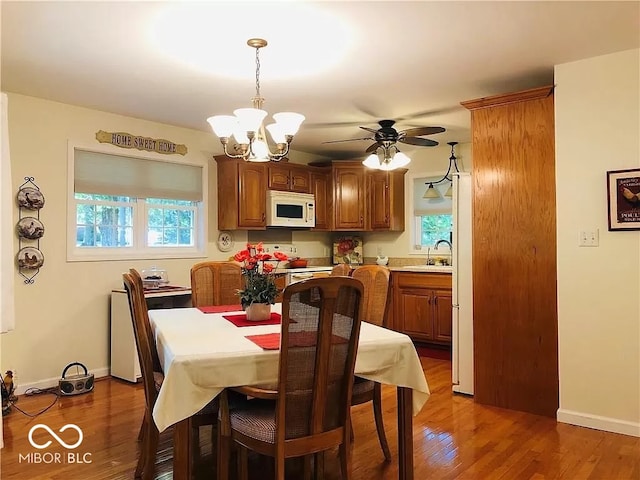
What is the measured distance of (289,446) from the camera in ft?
6.28

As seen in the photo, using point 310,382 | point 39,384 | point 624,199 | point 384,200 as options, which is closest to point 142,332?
point 310,382

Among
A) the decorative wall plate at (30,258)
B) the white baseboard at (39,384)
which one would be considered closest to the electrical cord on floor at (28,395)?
the white baseboard at (39,384)

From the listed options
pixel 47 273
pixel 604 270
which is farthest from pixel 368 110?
pixel 47 273

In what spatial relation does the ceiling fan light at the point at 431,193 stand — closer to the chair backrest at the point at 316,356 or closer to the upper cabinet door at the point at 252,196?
the upper cabinet door at the point at 252,196

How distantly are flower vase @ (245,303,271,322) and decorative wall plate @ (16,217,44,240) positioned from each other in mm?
2178

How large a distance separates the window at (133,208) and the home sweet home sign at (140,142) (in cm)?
12

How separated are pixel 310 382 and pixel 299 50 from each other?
198 centimetres

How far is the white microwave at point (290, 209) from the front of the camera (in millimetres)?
Result: 5422

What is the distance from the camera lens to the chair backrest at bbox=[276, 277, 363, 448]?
1.86 metres

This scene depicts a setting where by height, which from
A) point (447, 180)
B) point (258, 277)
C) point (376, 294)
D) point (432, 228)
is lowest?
point (376, 294)

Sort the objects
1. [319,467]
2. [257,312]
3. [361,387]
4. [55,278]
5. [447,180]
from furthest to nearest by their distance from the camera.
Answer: [447,180] < [55,278] < [257,312] < [361,387] < [319,467]

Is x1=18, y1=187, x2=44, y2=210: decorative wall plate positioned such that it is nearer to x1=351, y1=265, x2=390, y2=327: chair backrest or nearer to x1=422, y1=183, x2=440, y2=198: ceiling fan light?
x1=351, y1=265, x2=390, y2=327: chair backrest

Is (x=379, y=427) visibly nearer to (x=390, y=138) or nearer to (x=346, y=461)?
(x=346, y=461)

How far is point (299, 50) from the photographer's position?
9.82 ft
